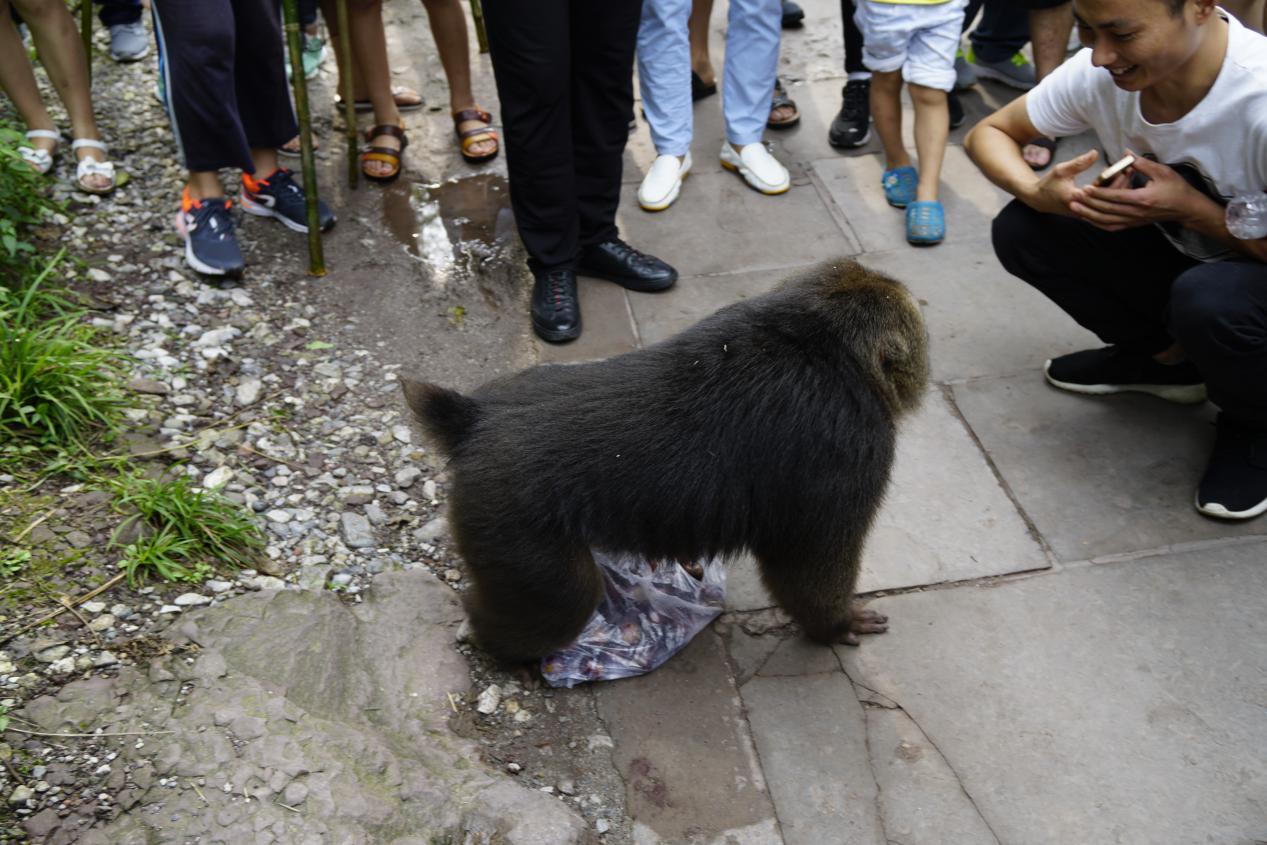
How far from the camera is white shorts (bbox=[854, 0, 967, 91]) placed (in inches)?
185

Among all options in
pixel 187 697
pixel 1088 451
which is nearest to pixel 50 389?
pixel 187 697

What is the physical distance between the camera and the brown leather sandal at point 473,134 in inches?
210

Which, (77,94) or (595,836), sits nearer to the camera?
(595,836)

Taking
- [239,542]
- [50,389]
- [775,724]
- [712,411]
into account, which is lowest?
[775,724]

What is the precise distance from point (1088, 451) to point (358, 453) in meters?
2.67

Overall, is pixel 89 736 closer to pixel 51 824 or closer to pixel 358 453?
pixel 51 824

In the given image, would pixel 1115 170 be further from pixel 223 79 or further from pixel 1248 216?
pixel 223 79

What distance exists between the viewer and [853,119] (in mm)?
5469

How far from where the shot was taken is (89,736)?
253 centimetres

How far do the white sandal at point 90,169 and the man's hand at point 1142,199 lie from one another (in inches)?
161

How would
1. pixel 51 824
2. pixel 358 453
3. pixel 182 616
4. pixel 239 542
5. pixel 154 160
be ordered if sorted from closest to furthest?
pixel 51 824
pixel 182 616
pixel 239 542
pixel 358 453
pixel 154 160

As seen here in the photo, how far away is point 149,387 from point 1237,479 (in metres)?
3.81

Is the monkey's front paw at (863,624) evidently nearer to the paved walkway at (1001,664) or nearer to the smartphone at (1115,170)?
the paved walkway at (1001,664)

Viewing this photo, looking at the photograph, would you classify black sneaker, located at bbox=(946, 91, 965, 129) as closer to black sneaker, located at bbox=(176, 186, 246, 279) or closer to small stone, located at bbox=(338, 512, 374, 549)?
black sneaker, located at bbox=(176, 186, 246, 279)
